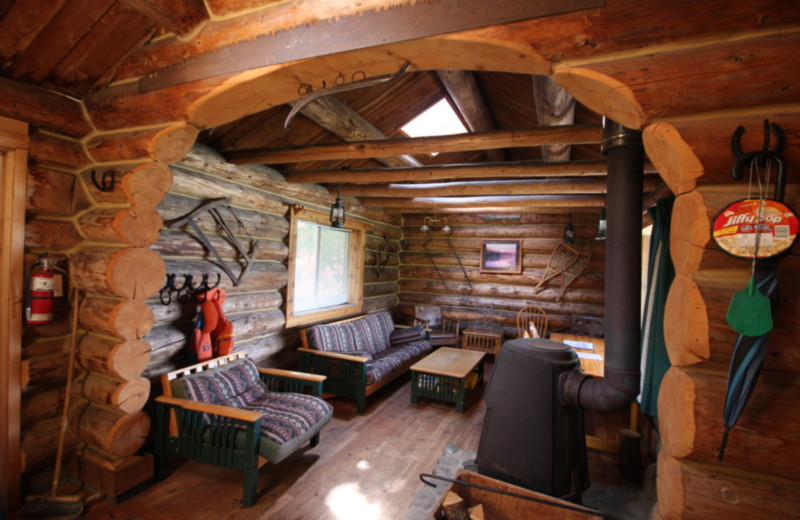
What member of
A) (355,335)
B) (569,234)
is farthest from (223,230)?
(569,234)

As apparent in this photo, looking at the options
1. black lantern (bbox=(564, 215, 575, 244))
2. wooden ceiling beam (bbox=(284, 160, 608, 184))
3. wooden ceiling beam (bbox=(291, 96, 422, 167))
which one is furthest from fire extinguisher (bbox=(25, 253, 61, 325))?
black lantern (bbox=(564, 215, 575, 244))

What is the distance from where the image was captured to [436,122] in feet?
12.8

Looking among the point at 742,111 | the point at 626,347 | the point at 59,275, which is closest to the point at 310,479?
the point at 59,275

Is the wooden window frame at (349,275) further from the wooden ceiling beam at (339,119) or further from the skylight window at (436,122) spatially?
the skylight window at (436,122)

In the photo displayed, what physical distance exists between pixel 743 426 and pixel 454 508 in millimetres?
1141

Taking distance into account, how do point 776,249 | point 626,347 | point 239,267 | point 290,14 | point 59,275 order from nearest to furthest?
point 776,249 → point 290,14 → point 626,347 → point 59,275 → point 239,267

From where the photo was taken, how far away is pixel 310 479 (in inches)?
109

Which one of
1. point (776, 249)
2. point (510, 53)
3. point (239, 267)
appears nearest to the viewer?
point (776, 249)

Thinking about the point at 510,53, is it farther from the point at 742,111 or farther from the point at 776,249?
the point at 776,249

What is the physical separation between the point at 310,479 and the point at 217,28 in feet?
9.73

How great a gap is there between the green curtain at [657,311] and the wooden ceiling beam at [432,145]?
76cm

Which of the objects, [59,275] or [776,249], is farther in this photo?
[59,275]

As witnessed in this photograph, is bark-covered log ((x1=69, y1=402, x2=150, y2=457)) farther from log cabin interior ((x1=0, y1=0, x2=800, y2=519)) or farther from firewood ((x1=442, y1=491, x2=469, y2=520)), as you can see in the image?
firewood ((x1=442, y1=491, x2=469, y2=520))

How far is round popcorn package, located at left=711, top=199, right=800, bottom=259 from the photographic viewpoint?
908mm
